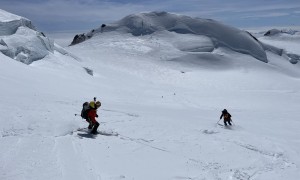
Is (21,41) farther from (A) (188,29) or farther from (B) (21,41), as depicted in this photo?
(A) (188,29)

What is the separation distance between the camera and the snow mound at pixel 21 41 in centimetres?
3722

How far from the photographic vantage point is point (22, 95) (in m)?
20.7

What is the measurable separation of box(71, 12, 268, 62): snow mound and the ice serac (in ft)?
131

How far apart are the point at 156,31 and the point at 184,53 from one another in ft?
41.2

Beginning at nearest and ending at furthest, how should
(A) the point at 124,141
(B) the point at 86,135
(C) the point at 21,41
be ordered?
(A) the point at 124,141, (B) the point at 86,135, (C) the point at 21,41

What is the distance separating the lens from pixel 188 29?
85.1 metres

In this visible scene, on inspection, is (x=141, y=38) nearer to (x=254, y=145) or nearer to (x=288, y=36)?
(x=288, y=36)

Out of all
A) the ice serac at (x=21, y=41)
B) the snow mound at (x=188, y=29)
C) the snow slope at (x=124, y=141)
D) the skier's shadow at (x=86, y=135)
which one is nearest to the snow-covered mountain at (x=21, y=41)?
the ice serac at (x=21, y=41)

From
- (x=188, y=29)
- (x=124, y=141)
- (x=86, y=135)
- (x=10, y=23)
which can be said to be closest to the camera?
(x=124, y=141)

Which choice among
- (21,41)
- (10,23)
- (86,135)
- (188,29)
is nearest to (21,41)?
(21,41)

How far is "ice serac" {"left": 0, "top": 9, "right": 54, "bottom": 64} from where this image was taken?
3722 centimetres

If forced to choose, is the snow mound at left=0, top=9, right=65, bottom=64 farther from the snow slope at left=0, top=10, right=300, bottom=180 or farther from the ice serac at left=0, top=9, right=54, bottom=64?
the snow slope at left=0, top=10, right=300, bottom=180

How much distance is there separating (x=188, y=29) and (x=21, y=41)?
168 feet

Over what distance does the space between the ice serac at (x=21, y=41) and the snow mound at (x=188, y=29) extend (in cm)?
3995
